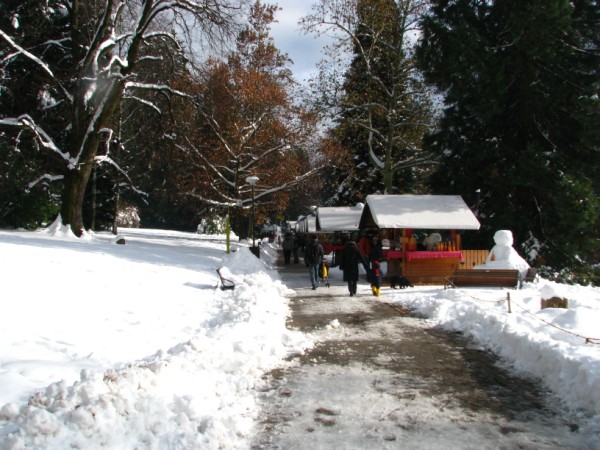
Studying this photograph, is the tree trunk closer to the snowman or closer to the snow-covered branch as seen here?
the snow-covered branch

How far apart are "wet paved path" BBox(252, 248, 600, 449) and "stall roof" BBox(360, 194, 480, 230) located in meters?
9.76

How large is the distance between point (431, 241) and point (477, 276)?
11.2 ft

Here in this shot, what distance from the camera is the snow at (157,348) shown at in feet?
13.7

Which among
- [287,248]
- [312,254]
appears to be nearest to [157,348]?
[312,254]

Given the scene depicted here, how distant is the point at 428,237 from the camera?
18.7 metres

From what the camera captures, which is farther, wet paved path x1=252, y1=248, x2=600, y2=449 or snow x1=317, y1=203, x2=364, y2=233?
snow x1=317, y1=203, x2=364, y2=233

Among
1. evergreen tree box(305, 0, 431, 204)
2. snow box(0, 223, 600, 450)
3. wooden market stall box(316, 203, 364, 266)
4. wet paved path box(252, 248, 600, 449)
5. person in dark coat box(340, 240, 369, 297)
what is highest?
evergreen tree box(305, 0, 431, 204)

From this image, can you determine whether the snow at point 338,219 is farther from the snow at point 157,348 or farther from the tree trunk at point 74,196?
the snow at point 157,348

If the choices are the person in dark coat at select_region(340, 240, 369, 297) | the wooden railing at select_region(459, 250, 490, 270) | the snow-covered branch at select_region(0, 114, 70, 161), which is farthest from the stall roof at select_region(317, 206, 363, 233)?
the snow-covered branch at select_region(0, 114, 70, 161)

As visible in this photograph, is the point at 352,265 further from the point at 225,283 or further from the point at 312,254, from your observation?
the point at 225,283

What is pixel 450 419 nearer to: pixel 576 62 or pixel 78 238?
pixel 78 238

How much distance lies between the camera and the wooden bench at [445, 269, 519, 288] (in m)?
15.2

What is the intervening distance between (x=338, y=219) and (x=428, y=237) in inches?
461

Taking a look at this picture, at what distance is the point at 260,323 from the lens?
8.83 meters
